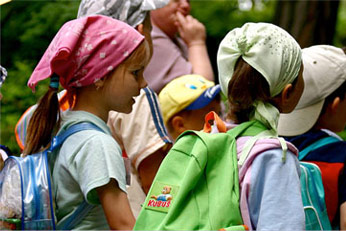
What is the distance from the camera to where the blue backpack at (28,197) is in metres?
3.07

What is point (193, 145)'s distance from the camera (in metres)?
2.92

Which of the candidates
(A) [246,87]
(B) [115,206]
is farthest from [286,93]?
(B) [115,206]

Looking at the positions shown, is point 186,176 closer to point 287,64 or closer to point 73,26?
point 287,64

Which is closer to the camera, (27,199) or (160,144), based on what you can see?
(27,199)

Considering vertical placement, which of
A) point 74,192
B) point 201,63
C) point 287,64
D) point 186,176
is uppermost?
point 287,64

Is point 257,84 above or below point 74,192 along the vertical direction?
above

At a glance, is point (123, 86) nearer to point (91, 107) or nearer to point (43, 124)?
point (91, 107)

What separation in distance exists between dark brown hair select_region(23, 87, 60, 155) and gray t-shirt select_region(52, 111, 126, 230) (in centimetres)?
12

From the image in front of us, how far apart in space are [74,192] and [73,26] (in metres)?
0.79

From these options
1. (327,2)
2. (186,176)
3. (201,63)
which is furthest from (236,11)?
(186,176)

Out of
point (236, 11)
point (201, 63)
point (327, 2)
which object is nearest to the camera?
point (201, 63)

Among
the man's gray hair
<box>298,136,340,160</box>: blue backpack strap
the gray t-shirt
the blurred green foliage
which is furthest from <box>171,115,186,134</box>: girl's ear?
the blurred green foliage

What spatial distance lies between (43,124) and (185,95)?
1557 millimetres

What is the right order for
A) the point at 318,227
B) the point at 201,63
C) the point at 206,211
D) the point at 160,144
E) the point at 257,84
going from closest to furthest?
the point at 206,211
the point at 257,84
the point at 318,227
the point at 160,144
the point at 201,63
